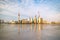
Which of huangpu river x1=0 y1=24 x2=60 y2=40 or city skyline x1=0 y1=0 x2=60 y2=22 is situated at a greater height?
city skyline x1=0 y1=0 x2=60 y2=22

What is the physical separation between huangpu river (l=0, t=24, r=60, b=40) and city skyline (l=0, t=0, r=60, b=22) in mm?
156

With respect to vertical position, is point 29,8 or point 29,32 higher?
point 29,8

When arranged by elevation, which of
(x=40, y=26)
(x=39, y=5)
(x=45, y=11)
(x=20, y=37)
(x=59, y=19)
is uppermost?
(x=39, y=5)

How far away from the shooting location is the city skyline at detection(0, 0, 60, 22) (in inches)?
65.2

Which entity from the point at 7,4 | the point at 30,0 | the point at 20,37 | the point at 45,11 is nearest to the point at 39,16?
the point at 45,11

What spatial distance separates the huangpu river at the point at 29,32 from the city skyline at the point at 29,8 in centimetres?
16

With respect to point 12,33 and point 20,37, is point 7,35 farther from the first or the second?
point 20,37

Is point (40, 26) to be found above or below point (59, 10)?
below

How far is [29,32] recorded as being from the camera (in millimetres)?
1615

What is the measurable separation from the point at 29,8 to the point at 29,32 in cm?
45

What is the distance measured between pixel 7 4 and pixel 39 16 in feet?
2.11

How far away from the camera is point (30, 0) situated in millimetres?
1649

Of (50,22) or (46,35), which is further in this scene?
(50,22)

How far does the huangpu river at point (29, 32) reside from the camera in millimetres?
1576
